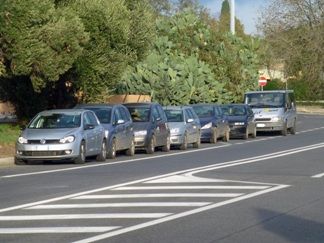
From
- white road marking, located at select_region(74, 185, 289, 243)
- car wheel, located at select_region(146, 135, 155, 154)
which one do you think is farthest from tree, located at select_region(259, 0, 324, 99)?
white road marking, located at select_region(74, 185, 289, 243)

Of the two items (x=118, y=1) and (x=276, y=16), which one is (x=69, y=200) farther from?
(x=276, y=16)

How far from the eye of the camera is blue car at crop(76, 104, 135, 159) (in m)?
26.5

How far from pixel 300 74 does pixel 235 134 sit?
38.9m

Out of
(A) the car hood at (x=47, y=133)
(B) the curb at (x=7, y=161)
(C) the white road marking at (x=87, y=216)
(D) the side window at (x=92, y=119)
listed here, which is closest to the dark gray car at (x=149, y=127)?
(D) the side window at (x=92, y=119)

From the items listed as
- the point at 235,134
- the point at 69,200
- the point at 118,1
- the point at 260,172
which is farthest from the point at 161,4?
the point at 69,200

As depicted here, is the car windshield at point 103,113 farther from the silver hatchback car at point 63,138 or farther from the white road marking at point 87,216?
the white road marking at point 87,216

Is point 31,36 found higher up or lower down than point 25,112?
higher up

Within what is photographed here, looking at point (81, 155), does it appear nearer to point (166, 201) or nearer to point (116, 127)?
point (116, 127)

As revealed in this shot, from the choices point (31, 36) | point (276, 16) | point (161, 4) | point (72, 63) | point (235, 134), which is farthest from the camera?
point (161, 4)

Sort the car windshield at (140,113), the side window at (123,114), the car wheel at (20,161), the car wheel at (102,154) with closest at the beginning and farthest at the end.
A: the car wheel at (20,161), the car wheel at (102,154), the side window at (123,114), the car windshield at (140,113)

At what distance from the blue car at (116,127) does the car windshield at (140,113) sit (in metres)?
1.33

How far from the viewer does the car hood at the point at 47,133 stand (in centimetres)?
2378

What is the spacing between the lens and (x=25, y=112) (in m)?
34.4

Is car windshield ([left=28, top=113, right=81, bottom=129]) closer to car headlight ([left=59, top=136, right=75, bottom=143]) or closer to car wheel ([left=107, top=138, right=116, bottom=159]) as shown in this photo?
car headlight ([left=59, top=136, right=75, bottom=143])
